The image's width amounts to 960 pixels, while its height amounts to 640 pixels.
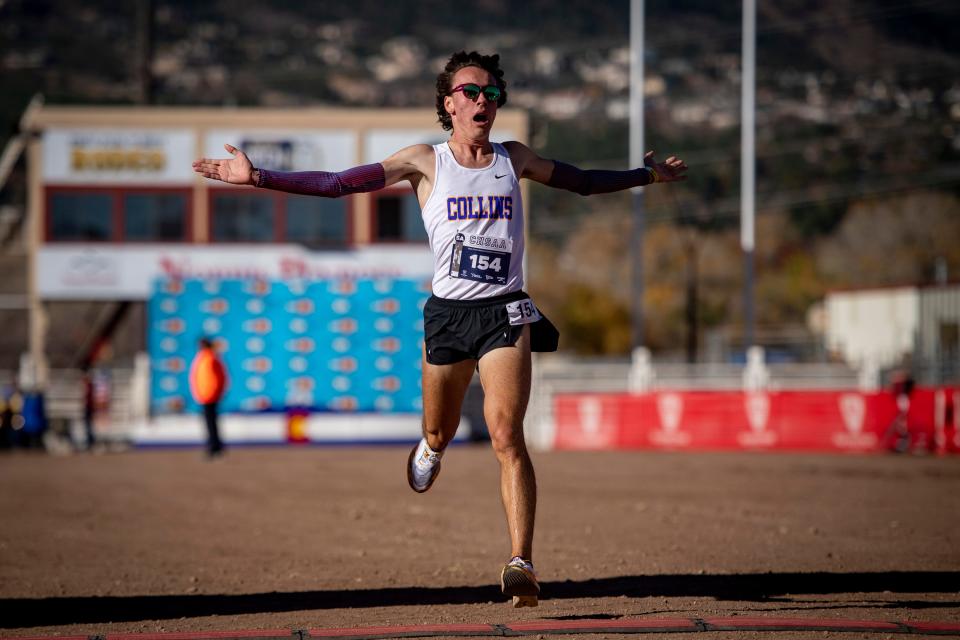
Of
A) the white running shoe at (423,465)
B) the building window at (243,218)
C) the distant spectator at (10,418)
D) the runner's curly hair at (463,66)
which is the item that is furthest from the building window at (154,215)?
the runner's curly hair at (463,66)

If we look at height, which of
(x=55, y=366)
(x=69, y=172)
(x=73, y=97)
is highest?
(x=73, y=97)

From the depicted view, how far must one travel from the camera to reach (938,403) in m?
23.2

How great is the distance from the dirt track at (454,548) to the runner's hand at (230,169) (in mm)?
2078

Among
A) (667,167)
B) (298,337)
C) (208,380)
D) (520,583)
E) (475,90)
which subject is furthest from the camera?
(298,337)

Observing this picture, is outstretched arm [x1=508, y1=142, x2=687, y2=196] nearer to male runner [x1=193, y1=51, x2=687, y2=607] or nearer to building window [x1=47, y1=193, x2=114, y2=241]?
male runner [x1=193, y1=51, x2=687, y2=607]

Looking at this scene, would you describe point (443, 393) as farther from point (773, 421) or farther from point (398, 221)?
point (398, 221)

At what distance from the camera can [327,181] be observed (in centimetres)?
675

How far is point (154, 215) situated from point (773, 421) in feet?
54.1

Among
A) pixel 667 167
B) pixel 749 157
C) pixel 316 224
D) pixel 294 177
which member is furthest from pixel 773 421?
pixel 294 177

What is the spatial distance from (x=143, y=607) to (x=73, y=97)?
4396 inches

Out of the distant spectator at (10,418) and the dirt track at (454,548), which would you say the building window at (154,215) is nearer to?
the distant spectator at (10,418)

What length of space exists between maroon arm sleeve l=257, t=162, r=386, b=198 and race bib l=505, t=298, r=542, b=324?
85cm

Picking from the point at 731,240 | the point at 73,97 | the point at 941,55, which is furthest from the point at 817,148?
the point at 73,97

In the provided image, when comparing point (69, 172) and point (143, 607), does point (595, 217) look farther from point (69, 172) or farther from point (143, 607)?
point (143, 607)
